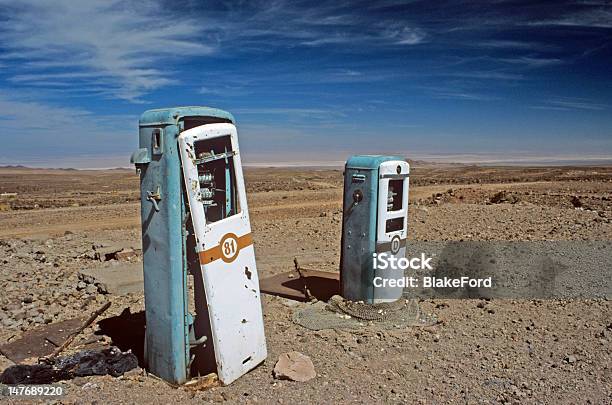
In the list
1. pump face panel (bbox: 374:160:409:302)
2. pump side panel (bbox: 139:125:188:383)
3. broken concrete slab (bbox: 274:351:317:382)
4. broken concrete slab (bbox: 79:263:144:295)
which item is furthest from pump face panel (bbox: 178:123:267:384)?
broken concrete slab (bbox: 79:263:144:295)

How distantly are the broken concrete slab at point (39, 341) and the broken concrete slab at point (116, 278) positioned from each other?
1.20 m

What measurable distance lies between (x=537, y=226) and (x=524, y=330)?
6161 mm

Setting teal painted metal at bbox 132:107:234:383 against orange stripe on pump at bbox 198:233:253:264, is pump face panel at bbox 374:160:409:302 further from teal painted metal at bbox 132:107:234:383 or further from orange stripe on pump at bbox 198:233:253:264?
teal painted metal at bbox 132:107:234:383

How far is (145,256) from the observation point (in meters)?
4.36

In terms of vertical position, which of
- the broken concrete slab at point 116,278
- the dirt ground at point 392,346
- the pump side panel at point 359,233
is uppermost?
the pump side panel at point 359,233

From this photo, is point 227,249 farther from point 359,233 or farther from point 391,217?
point 391,217

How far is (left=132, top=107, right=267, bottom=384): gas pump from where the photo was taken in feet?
Result: 13.4

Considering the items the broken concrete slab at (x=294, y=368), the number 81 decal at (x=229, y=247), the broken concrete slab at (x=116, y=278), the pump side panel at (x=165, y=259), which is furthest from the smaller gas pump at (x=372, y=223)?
the broken concrete slab at (x=116, y=278)

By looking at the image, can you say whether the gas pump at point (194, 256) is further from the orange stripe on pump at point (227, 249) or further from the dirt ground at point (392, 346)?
the dirt ground at point (392, 346)

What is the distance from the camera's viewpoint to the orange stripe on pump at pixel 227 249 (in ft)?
13.6

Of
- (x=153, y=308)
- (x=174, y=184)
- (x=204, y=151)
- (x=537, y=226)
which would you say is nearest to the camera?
(x=174, y=184)

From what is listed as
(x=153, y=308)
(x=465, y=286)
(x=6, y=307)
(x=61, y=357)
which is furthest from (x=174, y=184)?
(x=465, y=286)

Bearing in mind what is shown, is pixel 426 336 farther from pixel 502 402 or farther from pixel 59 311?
pixel 59 311

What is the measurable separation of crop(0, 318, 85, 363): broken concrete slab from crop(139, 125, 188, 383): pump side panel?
4.67 ft
